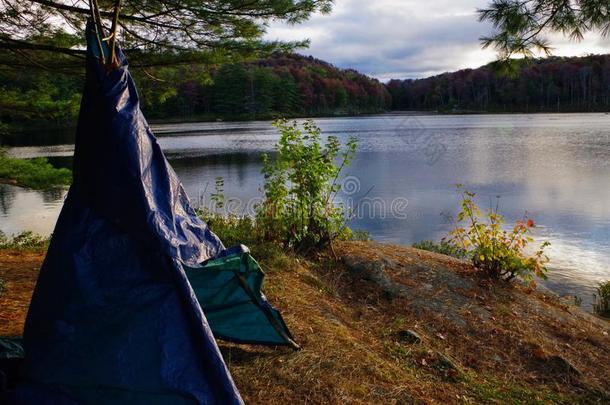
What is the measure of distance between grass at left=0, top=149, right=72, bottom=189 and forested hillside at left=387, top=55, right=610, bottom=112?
269 feet

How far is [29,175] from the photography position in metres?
6.38

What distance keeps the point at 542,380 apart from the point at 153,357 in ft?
11.2

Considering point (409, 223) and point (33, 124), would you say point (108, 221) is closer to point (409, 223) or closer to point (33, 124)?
point (409, 223)

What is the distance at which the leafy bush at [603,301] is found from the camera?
7.38 metres

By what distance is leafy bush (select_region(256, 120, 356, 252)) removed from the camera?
6.11 meters

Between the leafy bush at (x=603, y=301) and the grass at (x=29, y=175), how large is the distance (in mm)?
7983

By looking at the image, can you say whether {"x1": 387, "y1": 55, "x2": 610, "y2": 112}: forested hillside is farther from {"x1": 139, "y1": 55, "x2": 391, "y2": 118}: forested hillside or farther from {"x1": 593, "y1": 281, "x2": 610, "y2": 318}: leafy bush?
{"x1": 593, "y1": 281, "x2": 610, "y2": 318}: leafy bush

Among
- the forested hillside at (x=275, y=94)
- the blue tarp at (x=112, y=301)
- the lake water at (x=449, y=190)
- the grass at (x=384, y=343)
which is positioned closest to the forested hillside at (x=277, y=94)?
the forested hillside at (x=275, y=94)

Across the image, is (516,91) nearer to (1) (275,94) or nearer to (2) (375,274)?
(1) (275,94)

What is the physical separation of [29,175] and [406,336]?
5.24 metres

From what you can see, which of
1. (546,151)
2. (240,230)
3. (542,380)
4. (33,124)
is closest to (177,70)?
(240,230)

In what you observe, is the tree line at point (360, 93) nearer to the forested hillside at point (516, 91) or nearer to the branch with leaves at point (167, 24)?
the forested hillside at point (516, 91)

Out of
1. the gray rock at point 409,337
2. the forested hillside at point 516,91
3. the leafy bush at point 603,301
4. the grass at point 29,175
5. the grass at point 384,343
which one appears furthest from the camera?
the forested hillside at point 516,91

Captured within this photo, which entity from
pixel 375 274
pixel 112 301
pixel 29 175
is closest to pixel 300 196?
pixel 375 274
